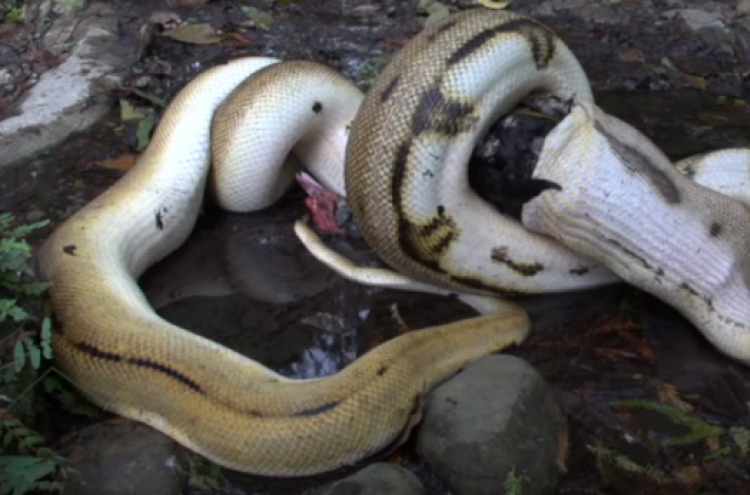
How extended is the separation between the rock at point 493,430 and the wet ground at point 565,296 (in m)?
0.11

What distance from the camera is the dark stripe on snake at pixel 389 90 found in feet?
11.8

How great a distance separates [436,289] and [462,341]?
479 mm

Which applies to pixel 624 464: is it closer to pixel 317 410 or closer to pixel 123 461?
pixel 317 410

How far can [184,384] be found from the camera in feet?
10.7

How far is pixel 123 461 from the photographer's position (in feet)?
10.4

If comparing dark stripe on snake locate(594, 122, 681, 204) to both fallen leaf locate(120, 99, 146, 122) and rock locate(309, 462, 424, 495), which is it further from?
fallen leaf locate(120, 99, 146, 122)

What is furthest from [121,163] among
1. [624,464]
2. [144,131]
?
[624,464]

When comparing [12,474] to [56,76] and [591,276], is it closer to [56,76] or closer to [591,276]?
[591,276]

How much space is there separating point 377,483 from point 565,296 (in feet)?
4.72

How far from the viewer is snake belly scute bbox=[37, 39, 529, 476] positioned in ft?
10.2

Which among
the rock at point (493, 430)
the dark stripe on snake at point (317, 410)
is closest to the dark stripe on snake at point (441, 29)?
the rock at point (493, 430)

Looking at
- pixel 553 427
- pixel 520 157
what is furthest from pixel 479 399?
pixel 520 157

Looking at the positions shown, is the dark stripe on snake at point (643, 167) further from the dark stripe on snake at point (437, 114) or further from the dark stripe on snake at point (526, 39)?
the dark stripe on snake at point (437, 114)

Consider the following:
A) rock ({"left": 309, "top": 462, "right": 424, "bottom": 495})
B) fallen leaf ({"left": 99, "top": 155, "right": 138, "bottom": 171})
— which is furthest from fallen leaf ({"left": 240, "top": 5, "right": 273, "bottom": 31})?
rock ({"left": 309, "top": 462, "right": 424, "bottom": 495})
